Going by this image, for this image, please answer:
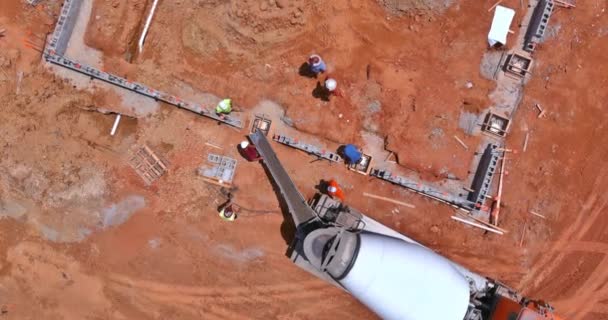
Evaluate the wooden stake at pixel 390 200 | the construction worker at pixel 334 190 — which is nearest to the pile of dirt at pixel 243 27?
the construction worker at pixel 334 190

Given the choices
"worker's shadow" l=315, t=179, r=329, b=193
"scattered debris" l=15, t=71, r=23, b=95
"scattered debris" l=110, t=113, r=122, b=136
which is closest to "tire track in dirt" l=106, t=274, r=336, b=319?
"worker's shadow" l=315, t=179, r=329, b=193

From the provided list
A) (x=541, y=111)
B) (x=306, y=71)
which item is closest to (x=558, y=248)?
(x=541, y=111)

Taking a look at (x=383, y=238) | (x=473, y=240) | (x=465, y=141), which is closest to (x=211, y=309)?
(x=383, y=238)

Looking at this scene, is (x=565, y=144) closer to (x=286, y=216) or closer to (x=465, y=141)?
(x=465, y=141)

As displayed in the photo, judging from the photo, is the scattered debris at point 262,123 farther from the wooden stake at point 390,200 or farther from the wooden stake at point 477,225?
the wooden stake at point 477,225

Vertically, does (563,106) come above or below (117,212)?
above

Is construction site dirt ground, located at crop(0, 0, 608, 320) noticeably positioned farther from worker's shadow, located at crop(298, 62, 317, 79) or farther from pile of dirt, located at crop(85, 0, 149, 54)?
worker's shadow, located at crop(298, 62, 317, 79)

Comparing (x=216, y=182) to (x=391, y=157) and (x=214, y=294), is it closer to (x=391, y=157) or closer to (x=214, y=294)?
(x=214, y=294)
